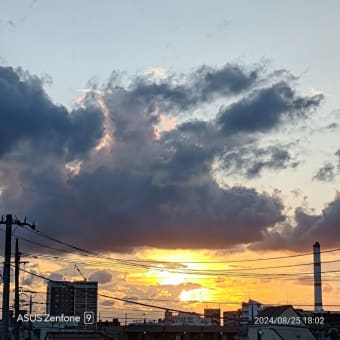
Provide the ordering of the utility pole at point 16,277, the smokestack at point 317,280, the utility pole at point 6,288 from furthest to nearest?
the smokestack at point 317,280 < the utility pole at point 16,277 < the utility pole at point 6,288

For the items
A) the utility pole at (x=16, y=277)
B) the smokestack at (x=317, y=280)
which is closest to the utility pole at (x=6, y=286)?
the utility pole at (x=16, y=277)

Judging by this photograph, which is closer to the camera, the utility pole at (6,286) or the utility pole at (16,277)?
the utility pole at (6,286)

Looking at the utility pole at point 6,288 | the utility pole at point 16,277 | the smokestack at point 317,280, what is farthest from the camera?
the smokestack at point 317,280

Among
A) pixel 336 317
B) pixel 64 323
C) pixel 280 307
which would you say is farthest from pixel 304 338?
pixel 64 323

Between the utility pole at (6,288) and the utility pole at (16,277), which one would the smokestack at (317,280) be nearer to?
the utility pole at (16,277)

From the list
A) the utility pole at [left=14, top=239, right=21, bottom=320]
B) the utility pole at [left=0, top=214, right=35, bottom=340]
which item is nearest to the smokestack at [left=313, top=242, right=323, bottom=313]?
the utility pole at [left=14, top=239, right=21, bottom=320]

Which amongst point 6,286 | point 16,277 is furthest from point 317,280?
point 6,286

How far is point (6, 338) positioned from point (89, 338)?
1045 inches

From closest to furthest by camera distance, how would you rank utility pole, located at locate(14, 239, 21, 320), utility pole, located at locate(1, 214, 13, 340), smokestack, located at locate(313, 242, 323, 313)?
utility pole, located at locate(1, 214, 13, 340) → utility pole, located at locate(14, 239, 21, 320) → smokestack, located at locate(313, 242, 323, 313)

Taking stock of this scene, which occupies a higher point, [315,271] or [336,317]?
[315,271]

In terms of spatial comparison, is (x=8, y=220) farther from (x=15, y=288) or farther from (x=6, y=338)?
(x=15, y=288)

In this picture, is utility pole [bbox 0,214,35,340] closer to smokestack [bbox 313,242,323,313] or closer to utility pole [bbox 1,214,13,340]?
utility pole [bbox 1,214,13,340]

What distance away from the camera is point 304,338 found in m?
118

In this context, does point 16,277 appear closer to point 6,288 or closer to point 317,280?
point 6,288
